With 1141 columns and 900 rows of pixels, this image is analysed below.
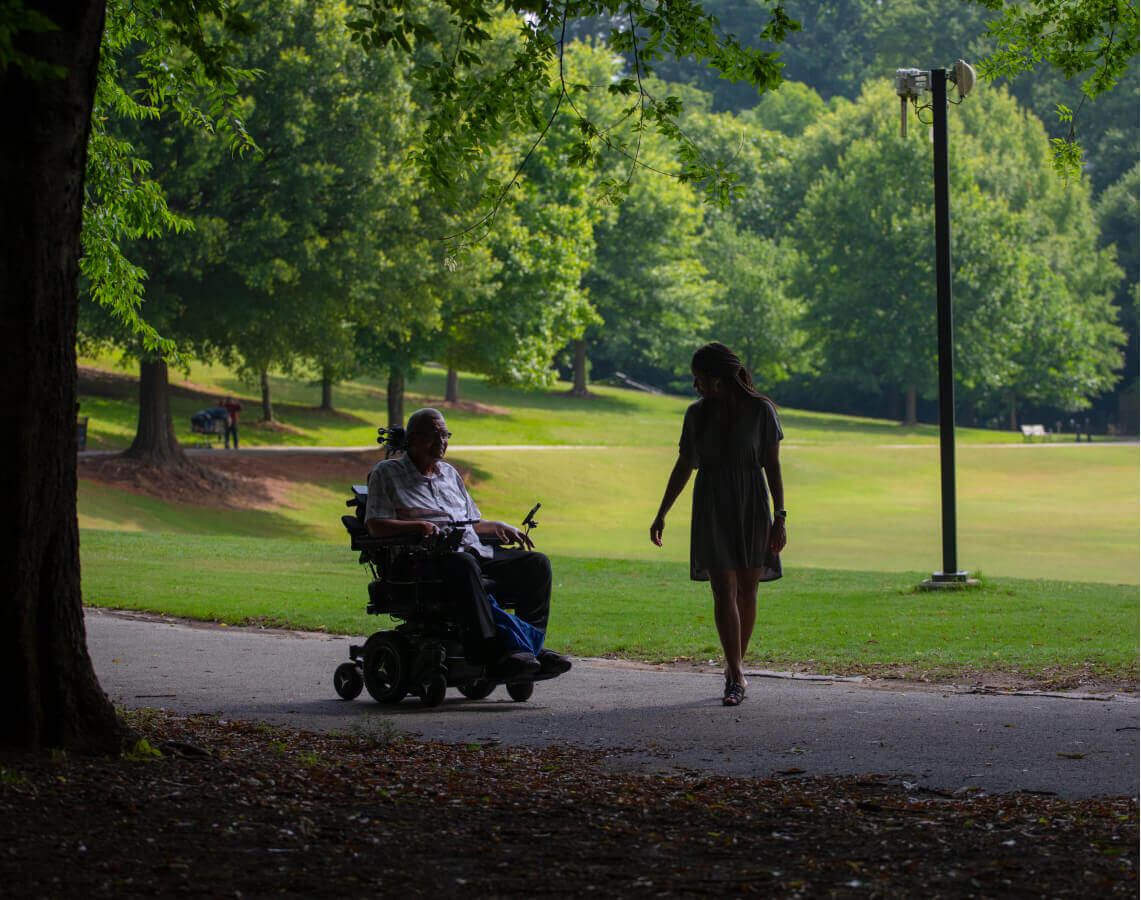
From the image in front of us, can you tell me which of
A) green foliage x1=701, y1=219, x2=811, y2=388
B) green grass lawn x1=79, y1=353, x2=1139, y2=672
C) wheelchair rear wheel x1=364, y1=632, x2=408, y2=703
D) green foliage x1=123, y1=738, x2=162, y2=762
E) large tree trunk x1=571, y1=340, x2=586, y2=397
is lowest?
green grass lawn x1=79, y1=353, x2=1139, y2=672

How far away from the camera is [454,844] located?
5051mm

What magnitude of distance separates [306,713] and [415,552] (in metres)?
1.09

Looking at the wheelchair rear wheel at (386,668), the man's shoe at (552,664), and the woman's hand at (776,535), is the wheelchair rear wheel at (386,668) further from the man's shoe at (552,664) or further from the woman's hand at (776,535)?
the woman's hand at (776,535)

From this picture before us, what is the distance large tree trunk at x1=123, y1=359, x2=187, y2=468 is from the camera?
33.3 metres

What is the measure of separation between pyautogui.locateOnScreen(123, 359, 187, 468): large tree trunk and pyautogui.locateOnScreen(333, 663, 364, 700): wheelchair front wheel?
25192mm

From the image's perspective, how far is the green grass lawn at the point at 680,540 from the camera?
42.3 ft

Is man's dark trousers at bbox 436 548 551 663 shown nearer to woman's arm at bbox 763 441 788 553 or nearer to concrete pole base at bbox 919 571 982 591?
woman's arm at bbox 763 441 788 553

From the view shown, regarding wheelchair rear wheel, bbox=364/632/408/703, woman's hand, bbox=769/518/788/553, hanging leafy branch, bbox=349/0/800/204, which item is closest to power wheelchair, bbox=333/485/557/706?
wheelchair rear wheel, bbox=364/632/408/703

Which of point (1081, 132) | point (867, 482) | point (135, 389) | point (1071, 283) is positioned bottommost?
point (867, 482)

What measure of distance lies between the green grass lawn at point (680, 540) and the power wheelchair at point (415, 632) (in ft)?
10.1

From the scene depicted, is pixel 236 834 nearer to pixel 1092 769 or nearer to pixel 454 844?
pixel 454 844

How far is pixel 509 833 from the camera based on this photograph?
523cm

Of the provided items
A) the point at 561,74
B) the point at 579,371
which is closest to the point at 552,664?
the point at 561,74

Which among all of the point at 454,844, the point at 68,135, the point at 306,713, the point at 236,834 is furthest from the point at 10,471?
the point at 306,713
